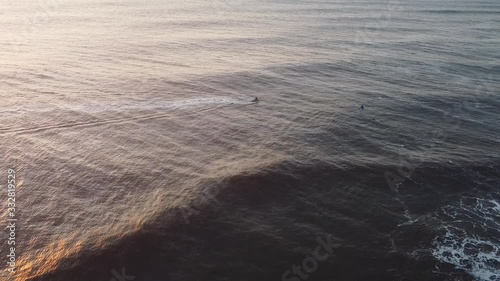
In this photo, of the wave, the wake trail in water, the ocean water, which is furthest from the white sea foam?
the wake trail in water

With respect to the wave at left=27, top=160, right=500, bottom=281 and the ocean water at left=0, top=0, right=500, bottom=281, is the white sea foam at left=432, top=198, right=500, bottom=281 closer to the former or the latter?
the ocean water at left=0, top=0, right=500, bottom=281

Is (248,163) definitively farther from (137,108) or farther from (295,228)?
(137,108)

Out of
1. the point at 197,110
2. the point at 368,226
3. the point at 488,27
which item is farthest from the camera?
the point at 488,27

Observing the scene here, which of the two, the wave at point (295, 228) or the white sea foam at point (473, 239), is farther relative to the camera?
the white sea foam at point (473, 239)

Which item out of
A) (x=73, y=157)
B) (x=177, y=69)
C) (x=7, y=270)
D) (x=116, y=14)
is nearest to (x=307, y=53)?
(x=177, y=69)

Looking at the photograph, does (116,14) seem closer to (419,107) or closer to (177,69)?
(177,69)

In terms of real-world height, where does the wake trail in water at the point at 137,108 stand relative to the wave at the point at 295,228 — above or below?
above

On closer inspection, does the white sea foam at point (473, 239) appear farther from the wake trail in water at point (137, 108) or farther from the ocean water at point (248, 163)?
the wake trail in water at point (137, 108)

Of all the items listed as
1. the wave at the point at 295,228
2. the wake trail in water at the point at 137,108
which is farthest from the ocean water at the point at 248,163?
the wake trail in water at the point at 137,108
